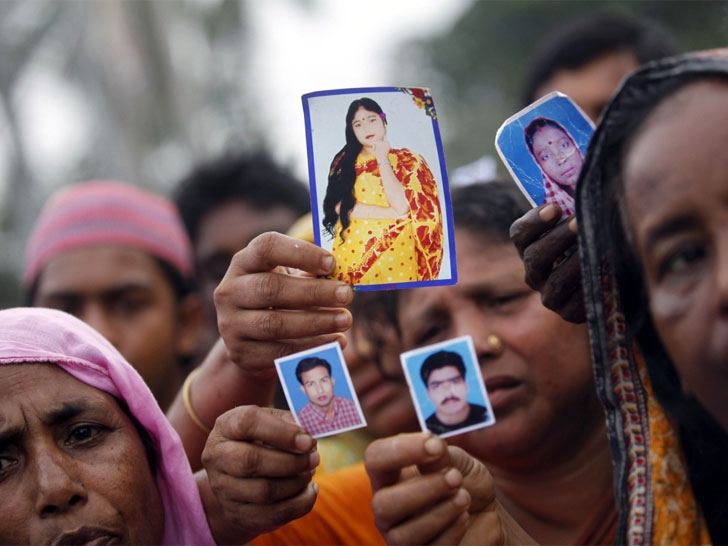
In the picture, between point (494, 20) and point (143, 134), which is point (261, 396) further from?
point (494, 20)

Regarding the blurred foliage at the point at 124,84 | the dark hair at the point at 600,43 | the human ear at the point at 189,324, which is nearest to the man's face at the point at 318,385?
the human ear at the point at 189,324

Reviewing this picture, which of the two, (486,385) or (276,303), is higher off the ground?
(276,303)

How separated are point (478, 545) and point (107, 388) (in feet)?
3.16

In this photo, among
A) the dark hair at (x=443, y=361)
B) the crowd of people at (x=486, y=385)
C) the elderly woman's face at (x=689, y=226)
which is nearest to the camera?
the elderly woman's face at (x=689, y=226)

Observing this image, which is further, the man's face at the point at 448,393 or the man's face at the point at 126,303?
the man's face at the point at 126,303

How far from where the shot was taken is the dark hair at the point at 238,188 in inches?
167

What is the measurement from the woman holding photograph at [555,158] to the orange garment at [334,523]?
102cm

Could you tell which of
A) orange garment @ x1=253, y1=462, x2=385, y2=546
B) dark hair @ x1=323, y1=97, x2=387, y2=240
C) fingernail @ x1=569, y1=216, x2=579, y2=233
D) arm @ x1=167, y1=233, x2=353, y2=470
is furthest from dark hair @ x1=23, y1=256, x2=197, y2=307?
fingernail @ x1=569, y1=216, x2=579, y2=233

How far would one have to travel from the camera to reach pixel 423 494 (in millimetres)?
1421

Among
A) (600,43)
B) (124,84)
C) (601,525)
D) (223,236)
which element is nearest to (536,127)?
(601,525)

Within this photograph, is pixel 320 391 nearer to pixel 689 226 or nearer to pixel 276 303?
pixel 276 303

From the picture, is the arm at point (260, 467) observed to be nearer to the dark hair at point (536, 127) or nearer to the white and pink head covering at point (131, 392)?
the white and pink head covering at point (131, 392)

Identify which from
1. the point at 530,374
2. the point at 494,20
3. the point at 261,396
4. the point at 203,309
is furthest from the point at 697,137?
the point at 494,20

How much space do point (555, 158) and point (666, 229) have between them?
1.45ft
